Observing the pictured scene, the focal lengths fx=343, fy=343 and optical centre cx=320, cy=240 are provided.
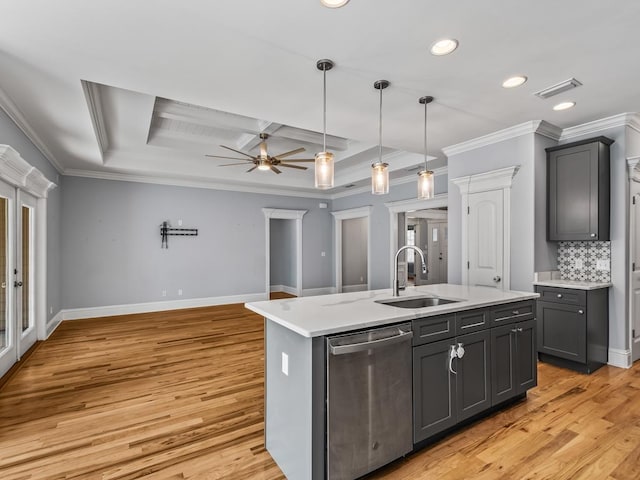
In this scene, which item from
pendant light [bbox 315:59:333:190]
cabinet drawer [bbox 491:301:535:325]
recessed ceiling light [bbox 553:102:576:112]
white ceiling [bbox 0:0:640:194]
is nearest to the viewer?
white ceiling [bbox 0:0:640:194]

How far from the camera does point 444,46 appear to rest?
2.36 meters

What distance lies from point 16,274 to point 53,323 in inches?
71.4

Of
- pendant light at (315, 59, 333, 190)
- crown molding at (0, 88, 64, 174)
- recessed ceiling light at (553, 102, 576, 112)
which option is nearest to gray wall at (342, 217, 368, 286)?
recessed ceiling light at (553, 102, 576, 112)

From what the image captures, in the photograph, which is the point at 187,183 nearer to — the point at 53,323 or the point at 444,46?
the point at 53,323

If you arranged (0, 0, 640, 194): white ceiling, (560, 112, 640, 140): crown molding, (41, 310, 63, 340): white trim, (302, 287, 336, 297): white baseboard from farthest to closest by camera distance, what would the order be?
(302, 287, 336, 297): white baseboard
(41, 310, 63, 340): white trim
(560, 112, 640, 140): crown molding
(0, 0, 640, 194): white ceiling

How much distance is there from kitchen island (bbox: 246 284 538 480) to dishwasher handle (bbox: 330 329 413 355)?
6 centimetres

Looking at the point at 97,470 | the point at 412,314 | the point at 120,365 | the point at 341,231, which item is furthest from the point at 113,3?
the point at 341,231

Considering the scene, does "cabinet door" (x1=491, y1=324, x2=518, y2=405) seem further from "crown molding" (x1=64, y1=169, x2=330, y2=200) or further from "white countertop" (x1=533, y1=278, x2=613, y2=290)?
"crown molding" (x1=64, y1=169, x2=330, y2=200)

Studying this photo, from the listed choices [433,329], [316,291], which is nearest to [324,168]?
[433,329]

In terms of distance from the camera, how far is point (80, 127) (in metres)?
3.85

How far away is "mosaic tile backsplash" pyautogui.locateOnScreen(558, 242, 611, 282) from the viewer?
3721 millimetres

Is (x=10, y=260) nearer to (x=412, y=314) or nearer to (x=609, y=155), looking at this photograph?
(x=412, y=314)

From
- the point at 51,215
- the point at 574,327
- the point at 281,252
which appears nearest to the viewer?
the point at 574,327

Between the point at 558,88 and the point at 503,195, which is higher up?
the point at 558,88
